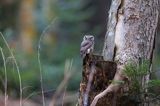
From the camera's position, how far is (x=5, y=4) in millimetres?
17016

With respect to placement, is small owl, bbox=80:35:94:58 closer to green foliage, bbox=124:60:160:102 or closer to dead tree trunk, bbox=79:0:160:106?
dead tree trunk, bbox=79:0:160:106

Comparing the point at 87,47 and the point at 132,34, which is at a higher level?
the point at 132,34

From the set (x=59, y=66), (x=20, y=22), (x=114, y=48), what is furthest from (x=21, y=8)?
(x=114, y=48)

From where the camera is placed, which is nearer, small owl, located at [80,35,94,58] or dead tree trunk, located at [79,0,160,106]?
small owl, located at [80,35,94,58]

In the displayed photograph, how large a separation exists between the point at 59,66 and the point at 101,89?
29.9 ft

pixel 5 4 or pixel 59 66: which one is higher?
pixel 5 4

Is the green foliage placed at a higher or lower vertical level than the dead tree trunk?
lower

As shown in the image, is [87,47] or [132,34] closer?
[87,47]

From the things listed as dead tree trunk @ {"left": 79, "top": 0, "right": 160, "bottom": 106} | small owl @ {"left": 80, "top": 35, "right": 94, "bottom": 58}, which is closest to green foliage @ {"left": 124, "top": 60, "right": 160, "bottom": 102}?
dead tree trunk @ {"left": 79, "top": 0, "right": 160, "bottom": 106}

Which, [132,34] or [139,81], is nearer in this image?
[139,81]

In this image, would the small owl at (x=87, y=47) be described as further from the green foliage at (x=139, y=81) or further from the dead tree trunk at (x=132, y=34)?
the green foliage at (x=139, y=81)

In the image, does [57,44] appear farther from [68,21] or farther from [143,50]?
[143,50]

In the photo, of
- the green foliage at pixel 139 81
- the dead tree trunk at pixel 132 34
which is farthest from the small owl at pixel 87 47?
the green foliage at pixel 139 81

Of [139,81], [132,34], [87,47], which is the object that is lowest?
[139,81]
